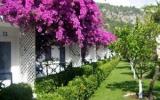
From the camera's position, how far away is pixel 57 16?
583 inches

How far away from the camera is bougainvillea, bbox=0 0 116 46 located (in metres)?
14.5

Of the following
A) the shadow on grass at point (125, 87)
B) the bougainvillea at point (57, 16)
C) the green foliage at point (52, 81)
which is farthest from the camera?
the shadow on grass at point (125, 87)

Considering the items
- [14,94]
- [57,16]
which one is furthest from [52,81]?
[14,94]

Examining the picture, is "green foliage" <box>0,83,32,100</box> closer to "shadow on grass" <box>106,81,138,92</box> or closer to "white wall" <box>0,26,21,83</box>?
"white wall" <box>0,26,21,83</box>

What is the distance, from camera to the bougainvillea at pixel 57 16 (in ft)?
47.5

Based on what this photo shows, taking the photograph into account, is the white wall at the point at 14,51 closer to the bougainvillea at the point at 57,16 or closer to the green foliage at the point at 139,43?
the bougainvillea at the point at 57,16

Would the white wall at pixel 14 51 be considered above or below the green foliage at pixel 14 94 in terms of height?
above

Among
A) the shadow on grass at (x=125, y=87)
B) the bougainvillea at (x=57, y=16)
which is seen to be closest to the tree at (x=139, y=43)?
the bougainvillea at (x=57, y=16)

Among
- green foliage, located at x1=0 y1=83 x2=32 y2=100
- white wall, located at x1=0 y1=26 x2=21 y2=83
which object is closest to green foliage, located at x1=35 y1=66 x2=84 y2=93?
green foliage, located at x1=0 y1=83 x2=32 y2=100

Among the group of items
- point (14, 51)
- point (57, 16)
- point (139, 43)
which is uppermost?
point (57, 16)

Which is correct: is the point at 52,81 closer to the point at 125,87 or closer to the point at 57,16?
the point at 57,16

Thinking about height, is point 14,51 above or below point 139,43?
below

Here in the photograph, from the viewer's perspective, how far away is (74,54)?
22.8 metres

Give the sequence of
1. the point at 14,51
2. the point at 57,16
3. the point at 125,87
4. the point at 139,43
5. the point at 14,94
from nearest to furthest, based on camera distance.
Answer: the point at 14,94 < the point at 57,16 < the point at 139,43 < the point at 14,51 < the point at 125,87
